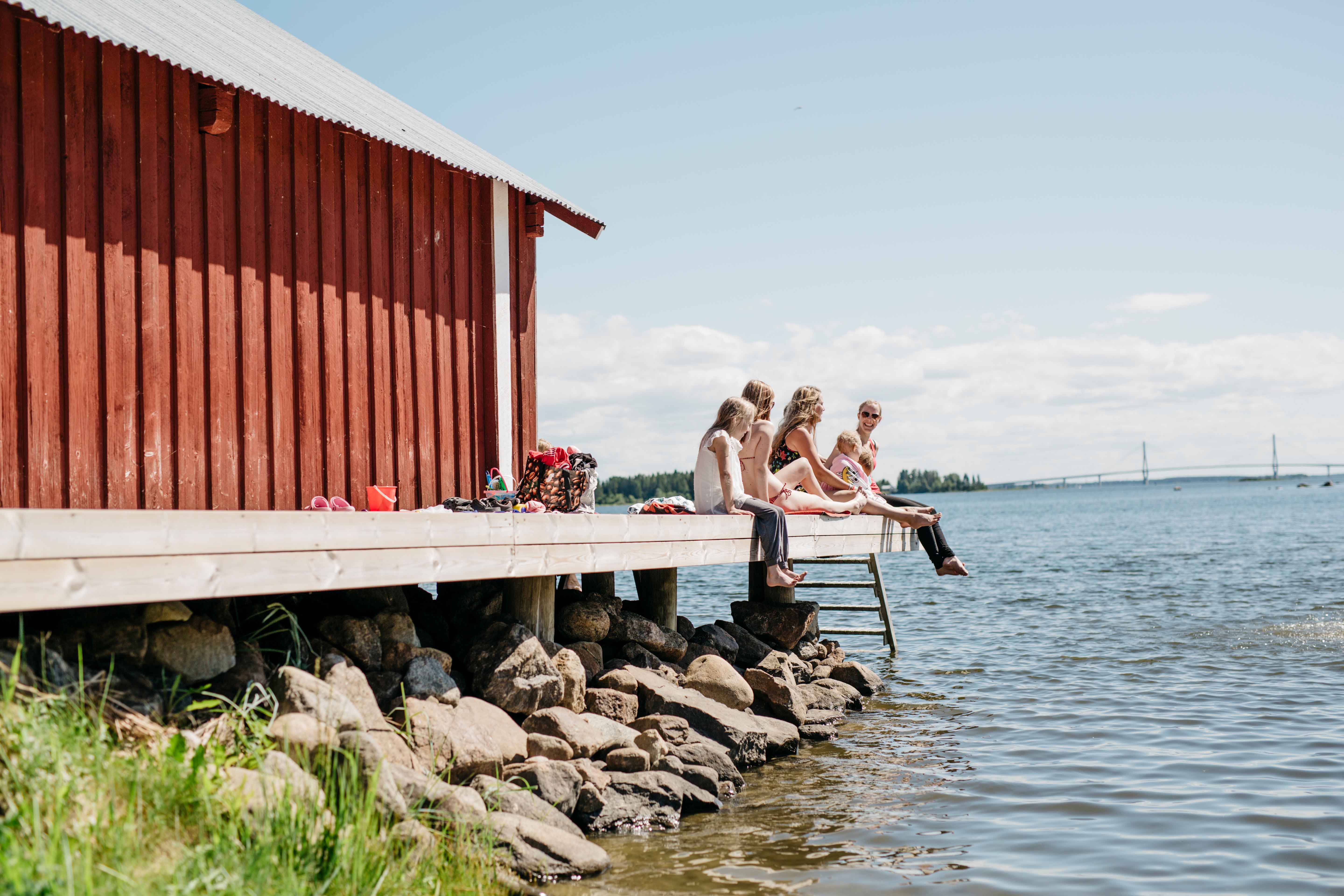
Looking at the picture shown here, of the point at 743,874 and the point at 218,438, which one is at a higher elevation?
the point at 218,438

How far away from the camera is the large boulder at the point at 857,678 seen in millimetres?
11016

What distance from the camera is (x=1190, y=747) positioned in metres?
8.62

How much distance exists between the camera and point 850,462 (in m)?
11.1

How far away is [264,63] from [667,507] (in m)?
4.41

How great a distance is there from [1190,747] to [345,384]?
6.92m

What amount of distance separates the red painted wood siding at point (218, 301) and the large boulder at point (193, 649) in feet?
4.91

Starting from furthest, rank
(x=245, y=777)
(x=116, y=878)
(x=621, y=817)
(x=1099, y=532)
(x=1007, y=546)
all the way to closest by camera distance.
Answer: (x=1099, y=532), (x=1007, y=546), (x=621, y=817), (x=245, y=777), (x=116, y=878)

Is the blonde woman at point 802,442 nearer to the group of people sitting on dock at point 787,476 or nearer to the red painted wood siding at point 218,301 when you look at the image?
the group of people sitting on dock at point 787,476

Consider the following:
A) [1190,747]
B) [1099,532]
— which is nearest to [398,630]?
[1190,747]

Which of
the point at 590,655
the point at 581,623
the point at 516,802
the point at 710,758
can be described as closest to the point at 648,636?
the point at 581,623

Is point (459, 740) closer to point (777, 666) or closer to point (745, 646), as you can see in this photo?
point (777, 666)

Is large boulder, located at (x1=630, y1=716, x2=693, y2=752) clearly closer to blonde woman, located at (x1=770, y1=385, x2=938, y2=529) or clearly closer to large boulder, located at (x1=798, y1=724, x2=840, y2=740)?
large boulder, located at (x1=798, y1=724, x2=840, y2=740)

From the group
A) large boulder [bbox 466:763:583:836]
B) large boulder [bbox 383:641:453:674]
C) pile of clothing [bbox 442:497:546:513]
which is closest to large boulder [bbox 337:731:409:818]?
large boulder [bbox 466:763:583:836]

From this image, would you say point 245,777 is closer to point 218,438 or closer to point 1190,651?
point 218,438
